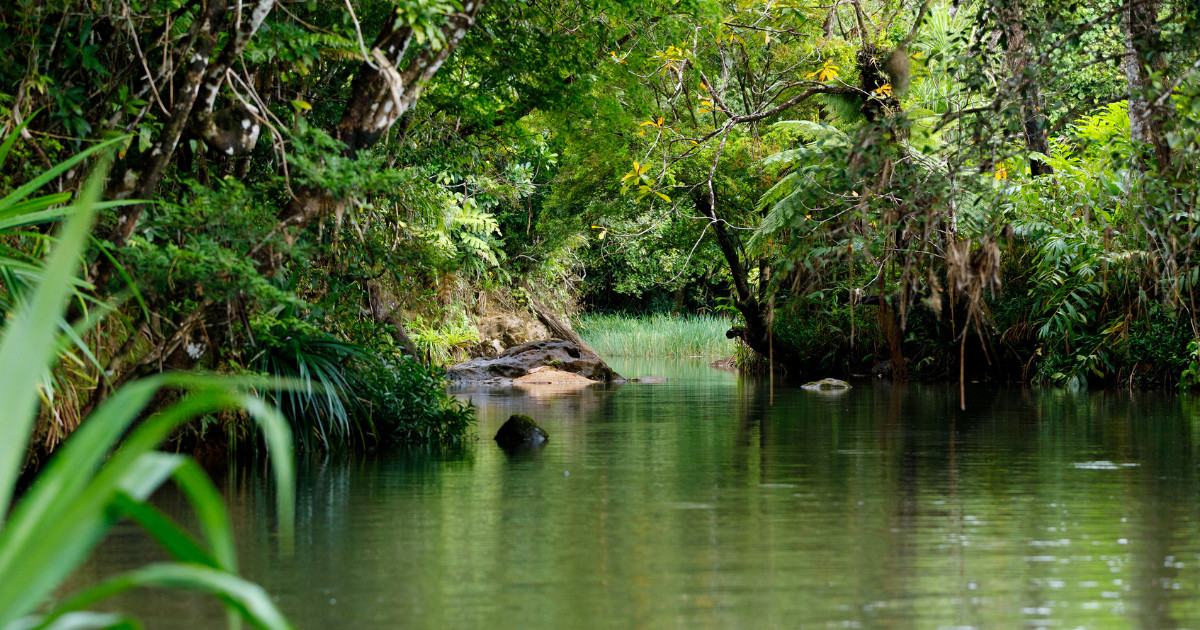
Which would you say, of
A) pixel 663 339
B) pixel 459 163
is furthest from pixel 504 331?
pixel 459 163

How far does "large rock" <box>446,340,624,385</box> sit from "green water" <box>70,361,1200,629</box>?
31.0 ft

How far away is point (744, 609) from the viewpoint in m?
3.72

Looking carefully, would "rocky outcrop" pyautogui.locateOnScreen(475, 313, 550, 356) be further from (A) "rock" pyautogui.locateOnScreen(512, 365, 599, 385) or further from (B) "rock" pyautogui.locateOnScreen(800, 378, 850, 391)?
(B) "rock" pyautogui.locateOnScreen(800, 378, 850, 391)

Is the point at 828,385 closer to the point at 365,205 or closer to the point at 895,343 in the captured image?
the point at 895,343

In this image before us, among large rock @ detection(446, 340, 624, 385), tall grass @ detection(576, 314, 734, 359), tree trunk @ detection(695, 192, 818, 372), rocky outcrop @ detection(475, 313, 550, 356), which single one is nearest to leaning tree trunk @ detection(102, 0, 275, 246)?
tree trunk @ detection(695, 192, 818, 372)

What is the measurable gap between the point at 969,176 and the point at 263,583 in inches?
179

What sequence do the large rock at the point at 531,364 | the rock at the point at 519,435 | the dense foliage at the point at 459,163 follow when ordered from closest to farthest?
the dense foliage at the point at 459,163, the rock at the point at 519,435, the large rock at the point at 531,364

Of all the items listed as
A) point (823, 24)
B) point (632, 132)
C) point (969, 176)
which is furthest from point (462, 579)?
point (823, 24)

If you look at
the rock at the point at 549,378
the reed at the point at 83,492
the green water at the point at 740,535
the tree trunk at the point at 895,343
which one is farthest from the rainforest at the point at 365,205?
the rock at the point at 549,378

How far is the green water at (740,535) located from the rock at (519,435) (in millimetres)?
142

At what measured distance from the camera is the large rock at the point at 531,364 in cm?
1925

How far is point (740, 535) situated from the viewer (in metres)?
5.07

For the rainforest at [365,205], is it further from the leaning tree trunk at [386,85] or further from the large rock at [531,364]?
the large rock at [531,364]

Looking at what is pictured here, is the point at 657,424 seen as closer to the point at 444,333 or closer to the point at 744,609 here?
the point at 744,609
